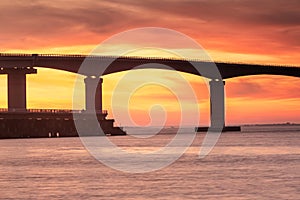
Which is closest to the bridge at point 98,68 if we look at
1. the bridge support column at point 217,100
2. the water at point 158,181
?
the bridge support column at point 217,100

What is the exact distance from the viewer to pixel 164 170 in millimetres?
67625

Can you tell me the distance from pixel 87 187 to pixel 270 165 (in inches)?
981

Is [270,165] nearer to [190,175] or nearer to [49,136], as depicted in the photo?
[190,175]

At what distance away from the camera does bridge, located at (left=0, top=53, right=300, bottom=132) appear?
16562cm

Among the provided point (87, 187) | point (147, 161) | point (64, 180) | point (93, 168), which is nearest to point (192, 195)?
point (87, 187)

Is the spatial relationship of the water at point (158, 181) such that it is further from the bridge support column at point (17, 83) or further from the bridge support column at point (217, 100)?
the bridge support column at point (217, 100)

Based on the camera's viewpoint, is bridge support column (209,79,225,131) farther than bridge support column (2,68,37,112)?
Yes

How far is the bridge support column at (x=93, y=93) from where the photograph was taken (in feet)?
551

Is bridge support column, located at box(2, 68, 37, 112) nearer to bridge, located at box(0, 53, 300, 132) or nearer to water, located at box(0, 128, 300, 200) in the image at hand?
bridge, located at box(0, 53, 300, 132)

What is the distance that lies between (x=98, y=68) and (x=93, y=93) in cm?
484

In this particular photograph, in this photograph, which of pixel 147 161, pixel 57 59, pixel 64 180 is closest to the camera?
pixel 64 180

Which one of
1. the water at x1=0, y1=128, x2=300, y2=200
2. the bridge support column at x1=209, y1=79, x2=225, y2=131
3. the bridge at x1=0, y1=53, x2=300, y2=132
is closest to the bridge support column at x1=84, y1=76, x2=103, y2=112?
the bridge at x1=0, y1=53, x2=300, y2=132

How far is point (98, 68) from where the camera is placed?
170 meters

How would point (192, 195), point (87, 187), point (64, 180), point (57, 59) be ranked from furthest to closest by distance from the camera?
point (57, 59) < point (64, 180) < point (87, 187) < point (192, 195)
